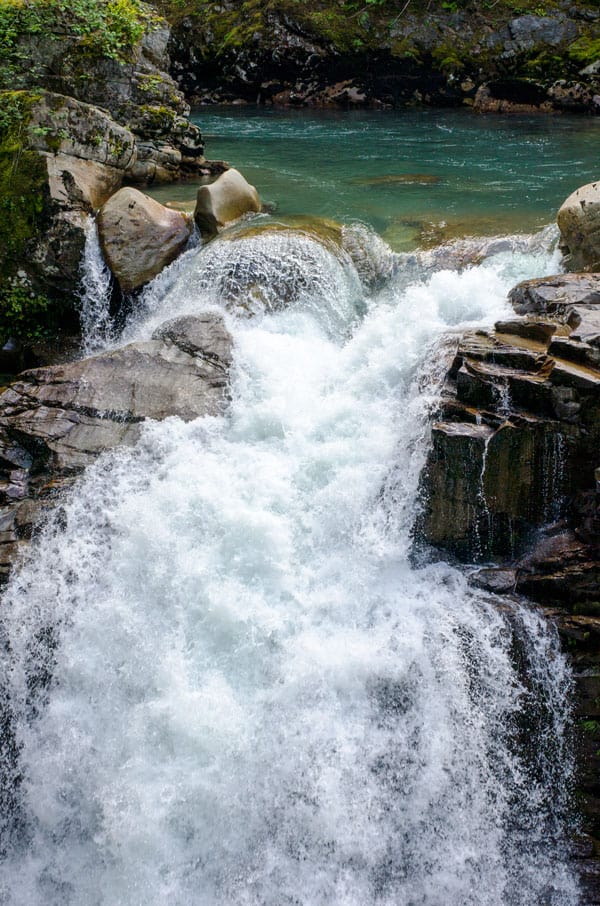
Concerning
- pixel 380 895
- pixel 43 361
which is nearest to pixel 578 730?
pixel 380 895

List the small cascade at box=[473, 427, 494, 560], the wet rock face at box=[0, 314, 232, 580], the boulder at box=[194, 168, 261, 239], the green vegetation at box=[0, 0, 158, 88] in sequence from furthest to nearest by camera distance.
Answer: the green vegetation at box=[0, 0, 158, 88] → the boulder at box=[194, 168, 261, 239] → the wet rock face at box=[0, 314, 232, 580] → the small cascade at box=[473, 427, 494, 560]

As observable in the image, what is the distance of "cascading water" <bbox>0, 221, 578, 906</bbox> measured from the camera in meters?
4.83

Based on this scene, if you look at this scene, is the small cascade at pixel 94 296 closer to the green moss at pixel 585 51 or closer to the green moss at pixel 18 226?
the green moss at pixel 18 226

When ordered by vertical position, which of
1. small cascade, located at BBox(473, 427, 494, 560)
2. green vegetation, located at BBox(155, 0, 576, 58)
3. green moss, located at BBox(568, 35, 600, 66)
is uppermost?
green vegetation, located at BBox(155, 0, 576, 58)

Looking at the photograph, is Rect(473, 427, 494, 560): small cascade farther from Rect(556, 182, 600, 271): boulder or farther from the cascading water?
Rect(556, 182, 600, 271): boulder

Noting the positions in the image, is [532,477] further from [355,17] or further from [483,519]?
[355,17]

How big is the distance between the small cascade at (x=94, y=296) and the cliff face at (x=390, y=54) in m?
15.5

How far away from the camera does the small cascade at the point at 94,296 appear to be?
8.61 metres

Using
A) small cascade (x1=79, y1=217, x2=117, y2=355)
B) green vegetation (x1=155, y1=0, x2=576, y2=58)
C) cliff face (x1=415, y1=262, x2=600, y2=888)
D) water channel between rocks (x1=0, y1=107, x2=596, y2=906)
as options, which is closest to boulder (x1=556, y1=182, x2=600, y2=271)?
cliff face (x1=415, y1=262, x2=600, y2=888)

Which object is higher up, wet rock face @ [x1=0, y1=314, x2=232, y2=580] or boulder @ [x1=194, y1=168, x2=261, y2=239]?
boulder @ [x1=194, y1=168, x2=261, y2=239]

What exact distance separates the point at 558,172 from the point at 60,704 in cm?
1239

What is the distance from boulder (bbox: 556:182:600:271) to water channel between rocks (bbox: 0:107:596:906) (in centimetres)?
218

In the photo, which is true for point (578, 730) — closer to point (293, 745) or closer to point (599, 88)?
point (293, 745)

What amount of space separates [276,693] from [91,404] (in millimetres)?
3690
